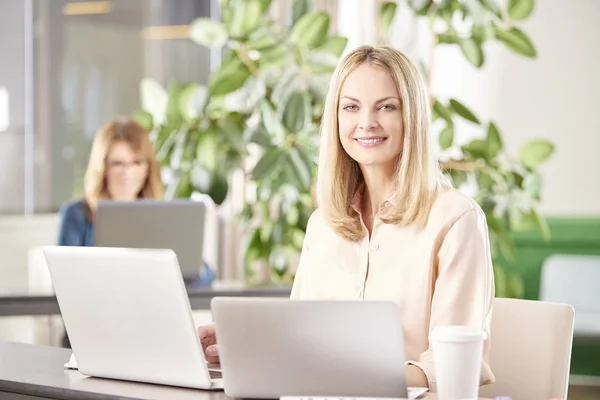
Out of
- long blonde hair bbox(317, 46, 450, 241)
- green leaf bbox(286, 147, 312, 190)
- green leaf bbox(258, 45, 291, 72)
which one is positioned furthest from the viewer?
green leaf bbox(258, 45, 291, 72)

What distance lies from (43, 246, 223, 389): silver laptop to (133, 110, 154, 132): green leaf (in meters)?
2.64

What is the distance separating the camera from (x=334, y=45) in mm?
4348

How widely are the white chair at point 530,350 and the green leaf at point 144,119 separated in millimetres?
2631

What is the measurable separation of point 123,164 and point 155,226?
0.80m

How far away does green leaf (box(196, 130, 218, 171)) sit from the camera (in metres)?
4.39

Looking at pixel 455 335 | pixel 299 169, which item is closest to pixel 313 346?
pixel 455 335

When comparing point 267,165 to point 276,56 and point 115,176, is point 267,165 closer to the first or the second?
point 276,56

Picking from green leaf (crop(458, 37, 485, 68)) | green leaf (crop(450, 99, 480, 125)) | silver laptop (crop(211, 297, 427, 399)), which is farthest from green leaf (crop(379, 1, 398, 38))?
silver laptop (crop(211, 297, 427, 399))

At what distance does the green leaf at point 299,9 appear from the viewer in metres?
4.38

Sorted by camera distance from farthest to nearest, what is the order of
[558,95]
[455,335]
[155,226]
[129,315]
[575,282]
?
[558,95] < [575,282] < [155,226] < [129,315] < [455,335]

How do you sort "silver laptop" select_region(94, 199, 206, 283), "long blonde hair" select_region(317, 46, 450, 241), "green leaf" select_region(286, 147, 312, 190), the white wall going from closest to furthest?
"long blonde hair" select_region(317, 46, 450, 241) < "silver laptop" select_region(94, 199, 206, 283) < "green leaf" select_region(286, 147, 312, 190) < the white wall

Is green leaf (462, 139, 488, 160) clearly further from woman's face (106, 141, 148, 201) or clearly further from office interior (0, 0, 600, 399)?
woman's face (106, 141, 148, 201)

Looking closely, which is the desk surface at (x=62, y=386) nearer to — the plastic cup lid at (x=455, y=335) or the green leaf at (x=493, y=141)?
the plastic cup lid at (x=455, y=335)

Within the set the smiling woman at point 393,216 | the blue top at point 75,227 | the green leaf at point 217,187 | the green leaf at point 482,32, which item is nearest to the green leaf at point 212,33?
the green leaf at point 217,187
